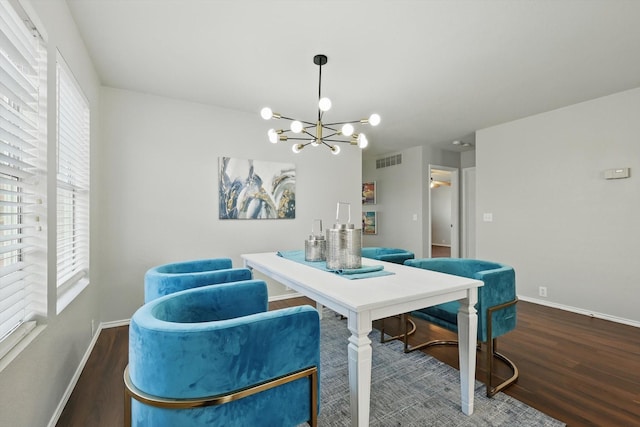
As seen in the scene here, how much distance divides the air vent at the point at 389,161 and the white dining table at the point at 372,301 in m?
4.30

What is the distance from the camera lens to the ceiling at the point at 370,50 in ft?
6.10

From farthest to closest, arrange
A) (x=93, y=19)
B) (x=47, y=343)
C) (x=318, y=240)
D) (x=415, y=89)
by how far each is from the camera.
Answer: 1. (x=415, y=89)
2. (x=318, y=240)
3. (x=93, y=19)
4. (x=47, y=343)

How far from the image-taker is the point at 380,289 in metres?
1.50

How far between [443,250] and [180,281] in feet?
28.4

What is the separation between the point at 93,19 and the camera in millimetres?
1970

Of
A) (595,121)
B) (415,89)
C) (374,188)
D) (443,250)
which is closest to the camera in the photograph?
(415,89)

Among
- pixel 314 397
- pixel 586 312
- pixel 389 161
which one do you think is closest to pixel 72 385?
pixel 314 397

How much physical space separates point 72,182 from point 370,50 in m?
2.51

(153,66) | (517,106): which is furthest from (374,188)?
(153,66)

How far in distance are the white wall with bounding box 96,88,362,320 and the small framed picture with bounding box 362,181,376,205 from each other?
2.90 meters

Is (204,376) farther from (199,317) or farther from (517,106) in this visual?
(517,106)

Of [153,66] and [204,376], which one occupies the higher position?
[153,66]

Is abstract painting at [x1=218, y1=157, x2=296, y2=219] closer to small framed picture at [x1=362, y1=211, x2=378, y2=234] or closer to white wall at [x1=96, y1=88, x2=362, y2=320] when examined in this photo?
white wall at [x1=96, y1=88, x2=362, y2=320]

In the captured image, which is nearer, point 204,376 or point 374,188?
point 204,376
